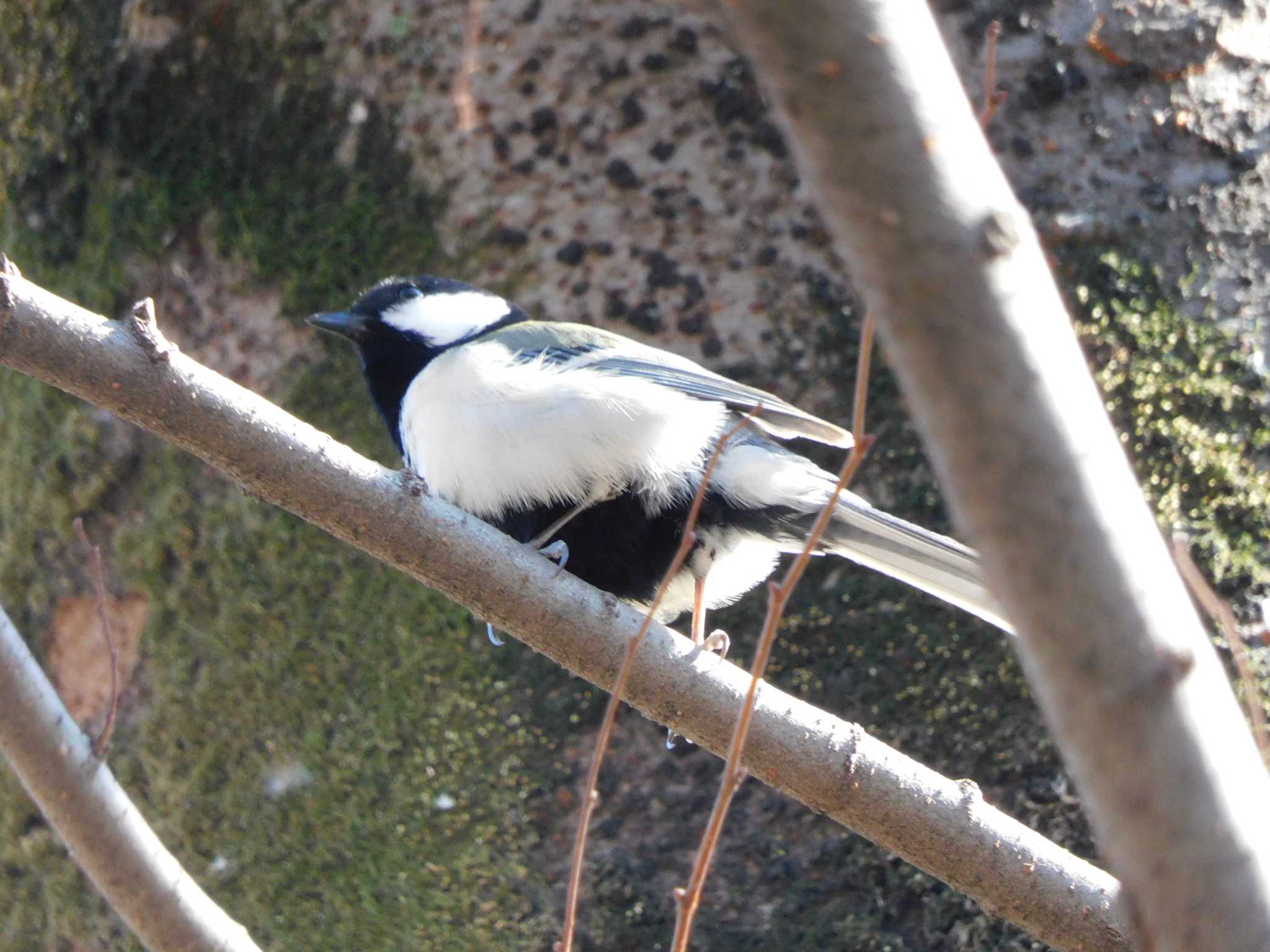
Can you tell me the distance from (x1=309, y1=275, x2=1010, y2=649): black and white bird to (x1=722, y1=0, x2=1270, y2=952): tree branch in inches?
50.5

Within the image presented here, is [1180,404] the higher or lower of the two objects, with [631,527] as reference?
higher

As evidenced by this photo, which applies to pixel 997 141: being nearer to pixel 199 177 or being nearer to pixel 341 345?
pixel 341 345

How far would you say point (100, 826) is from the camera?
156cm

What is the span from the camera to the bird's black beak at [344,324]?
2287 millimetres

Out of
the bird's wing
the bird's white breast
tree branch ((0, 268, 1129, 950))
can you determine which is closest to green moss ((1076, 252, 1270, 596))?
the bird's wing

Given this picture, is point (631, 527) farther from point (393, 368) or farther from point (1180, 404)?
point (1180, 404)

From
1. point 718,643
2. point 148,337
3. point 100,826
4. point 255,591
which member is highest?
point 148,337

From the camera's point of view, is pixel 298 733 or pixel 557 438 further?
pixel 298 733

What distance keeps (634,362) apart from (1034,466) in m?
1.52

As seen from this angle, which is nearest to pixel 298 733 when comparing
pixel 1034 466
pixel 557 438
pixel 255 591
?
pixel 255 591

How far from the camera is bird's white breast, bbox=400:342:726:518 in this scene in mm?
2004

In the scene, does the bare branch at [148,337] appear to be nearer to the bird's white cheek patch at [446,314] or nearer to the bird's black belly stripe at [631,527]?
the bird's black belly stripe at [631,527]

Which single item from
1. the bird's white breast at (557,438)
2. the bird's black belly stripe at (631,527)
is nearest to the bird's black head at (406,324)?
the bird's white breast at (557,438)

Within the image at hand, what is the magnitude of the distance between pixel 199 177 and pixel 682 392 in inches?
45.3
